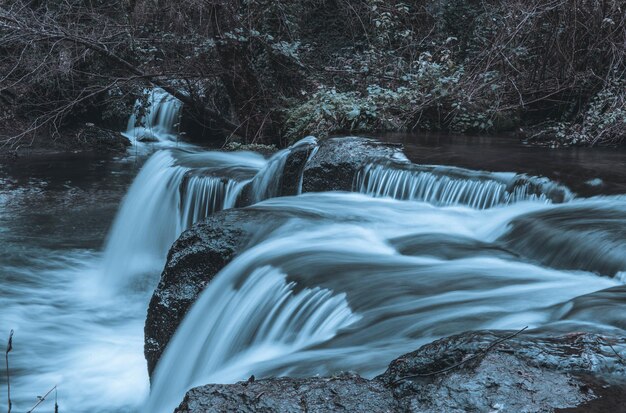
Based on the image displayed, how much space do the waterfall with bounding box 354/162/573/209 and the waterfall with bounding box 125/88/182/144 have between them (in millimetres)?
8607

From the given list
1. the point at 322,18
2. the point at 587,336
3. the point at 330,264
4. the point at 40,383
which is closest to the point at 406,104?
the point at 322,18

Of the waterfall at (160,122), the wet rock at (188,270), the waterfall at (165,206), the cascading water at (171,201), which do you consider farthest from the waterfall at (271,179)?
the waterfall at (160,122)

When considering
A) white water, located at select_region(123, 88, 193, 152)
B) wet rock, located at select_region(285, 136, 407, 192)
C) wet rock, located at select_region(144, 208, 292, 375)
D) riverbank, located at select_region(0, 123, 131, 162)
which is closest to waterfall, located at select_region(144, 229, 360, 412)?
wet rock, located at select_region(144, 208, 292, 375)

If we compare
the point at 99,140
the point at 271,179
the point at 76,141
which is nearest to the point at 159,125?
the point at 99,140

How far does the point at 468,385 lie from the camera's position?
2320 mm

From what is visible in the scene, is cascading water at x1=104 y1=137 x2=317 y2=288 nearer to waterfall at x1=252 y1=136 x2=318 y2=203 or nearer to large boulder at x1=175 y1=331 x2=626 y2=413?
waterfall at x1=252 y1=136 x2=318 y2=203

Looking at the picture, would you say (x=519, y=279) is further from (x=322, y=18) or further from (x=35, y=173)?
(x=322, y=18)

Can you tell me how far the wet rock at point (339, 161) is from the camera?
7.49 metres

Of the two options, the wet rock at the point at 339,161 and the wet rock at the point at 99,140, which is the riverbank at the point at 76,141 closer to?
the wet rock at the point at 99,140

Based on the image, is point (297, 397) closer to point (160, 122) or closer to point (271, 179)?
point (271, 179)

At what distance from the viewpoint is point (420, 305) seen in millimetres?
3908

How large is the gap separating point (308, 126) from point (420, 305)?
715 cm

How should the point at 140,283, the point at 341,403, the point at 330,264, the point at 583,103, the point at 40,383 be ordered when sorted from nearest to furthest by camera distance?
the point at 341,403 → the point at 330,264 → the point at 40,383 → the point at 140,283 → the point at 583,103

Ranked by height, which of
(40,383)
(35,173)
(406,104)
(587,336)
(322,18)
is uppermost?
(322,18)
